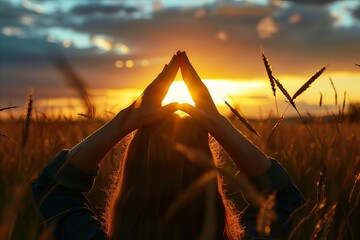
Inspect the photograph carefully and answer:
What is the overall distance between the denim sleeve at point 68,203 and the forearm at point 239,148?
480 mm

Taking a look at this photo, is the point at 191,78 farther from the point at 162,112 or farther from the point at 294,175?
the point at 294,175

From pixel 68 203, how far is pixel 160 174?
1.40 ft

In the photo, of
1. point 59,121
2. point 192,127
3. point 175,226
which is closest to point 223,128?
point 192,127

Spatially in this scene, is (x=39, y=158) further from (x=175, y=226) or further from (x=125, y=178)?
(x=175, y=226)

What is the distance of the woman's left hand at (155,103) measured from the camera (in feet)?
4.90

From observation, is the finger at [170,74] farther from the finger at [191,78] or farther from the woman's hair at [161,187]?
the woman's hair at [161,187]

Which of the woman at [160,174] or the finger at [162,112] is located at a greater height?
the finger at [162,112]

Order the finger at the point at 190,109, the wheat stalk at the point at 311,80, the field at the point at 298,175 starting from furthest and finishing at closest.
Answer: the field at the point at 298,175 → the wheat stalk at the point at 311,80 → the finger at the point at 190,109

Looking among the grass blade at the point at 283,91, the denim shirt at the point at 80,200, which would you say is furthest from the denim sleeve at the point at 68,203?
the grass blade at the point at 283,91

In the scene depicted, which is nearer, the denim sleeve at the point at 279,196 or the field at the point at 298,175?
the denim sleeve at the point at 279,196

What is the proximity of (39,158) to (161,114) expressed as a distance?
1.61 m

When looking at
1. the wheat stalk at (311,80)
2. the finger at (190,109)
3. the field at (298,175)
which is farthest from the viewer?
the field at (298,175)

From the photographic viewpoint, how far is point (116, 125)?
1577mm

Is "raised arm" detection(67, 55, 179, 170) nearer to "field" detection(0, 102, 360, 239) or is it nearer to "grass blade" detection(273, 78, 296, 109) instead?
"field" detection(0, 102, 360, 239)
